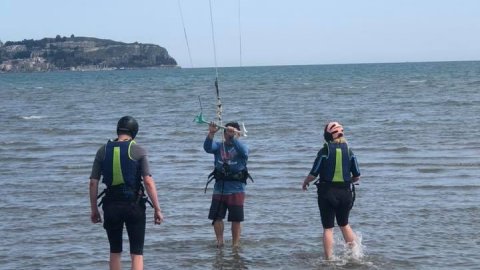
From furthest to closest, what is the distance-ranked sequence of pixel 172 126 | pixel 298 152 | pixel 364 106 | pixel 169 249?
pixel 364 106 < pixel 172 126 < pixel 298 152 < pixel 169 249

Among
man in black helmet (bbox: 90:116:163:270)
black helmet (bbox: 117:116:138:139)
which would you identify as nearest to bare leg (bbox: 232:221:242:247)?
man in black helmet (bbox: 90:116:163:270)

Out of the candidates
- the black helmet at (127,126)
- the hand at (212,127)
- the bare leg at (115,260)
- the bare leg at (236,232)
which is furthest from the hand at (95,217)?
the bare leg at (236,232)

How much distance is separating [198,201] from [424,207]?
11.6 ft

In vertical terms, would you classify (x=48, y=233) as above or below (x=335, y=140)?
below

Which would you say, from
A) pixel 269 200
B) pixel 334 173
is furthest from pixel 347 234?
pixel 269 200

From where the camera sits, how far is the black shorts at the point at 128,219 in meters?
7.79

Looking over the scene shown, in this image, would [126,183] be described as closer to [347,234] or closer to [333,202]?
[333,202]

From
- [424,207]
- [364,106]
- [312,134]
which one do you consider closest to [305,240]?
[424,207]

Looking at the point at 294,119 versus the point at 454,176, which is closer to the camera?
the point at 454,176

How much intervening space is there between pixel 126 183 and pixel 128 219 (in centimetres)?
34

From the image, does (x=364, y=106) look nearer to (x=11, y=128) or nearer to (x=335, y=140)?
(x=11, y=128)

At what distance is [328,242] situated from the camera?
9.54 meters

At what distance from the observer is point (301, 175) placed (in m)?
16.3

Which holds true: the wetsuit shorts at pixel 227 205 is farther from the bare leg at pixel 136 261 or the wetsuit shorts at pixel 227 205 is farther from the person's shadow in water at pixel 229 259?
the bare leg at pixel 136 261
